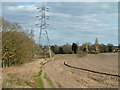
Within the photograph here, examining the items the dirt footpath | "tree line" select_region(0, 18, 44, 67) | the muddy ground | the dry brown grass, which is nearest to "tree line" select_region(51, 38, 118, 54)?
the dirt footpath

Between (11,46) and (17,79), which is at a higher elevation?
(11,46)

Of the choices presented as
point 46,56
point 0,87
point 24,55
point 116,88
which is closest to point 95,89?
point 116,88

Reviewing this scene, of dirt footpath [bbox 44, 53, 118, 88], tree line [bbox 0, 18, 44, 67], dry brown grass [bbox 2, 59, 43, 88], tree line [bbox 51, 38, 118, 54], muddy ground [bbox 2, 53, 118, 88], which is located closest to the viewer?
dry brown grass [bbox 2, 59, 43, 88]

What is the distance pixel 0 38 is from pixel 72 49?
75.9 metres

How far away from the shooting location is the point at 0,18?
2850cm

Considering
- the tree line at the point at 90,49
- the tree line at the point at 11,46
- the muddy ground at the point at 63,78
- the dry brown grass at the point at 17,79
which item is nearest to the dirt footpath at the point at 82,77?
the muddy ground at the point at 63,78

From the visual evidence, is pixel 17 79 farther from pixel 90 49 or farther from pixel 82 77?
pixel 90 49

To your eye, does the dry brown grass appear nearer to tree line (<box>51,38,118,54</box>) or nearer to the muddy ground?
the muddy ground

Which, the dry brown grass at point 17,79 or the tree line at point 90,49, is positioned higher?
the dry brown grass at point 17,79

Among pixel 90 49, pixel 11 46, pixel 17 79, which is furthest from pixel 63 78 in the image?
pixel 90 49

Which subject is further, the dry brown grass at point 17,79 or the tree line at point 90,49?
the tree line at point 90,49

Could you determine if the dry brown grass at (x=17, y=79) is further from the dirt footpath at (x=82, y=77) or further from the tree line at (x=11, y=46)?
the tree line at (x=11, y=46)

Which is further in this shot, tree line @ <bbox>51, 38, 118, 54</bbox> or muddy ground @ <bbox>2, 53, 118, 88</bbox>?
tree line @ <bbox>51, 38, 118, 54</bbox>

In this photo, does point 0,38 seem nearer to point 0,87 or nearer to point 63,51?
point 0,87
